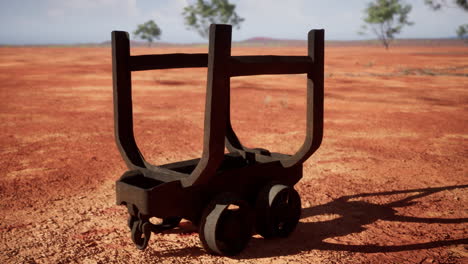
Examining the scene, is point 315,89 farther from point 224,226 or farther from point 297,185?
point 297,185

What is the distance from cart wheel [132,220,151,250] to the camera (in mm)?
3039

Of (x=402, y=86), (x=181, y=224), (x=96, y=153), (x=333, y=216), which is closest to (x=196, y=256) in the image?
(x=181, y=224)

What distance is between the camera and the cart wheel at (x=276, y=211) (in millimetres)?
3524

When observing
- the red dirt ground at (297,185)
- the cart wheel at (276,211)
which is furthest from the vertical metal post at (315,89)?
the red dirt ground at (297,185)

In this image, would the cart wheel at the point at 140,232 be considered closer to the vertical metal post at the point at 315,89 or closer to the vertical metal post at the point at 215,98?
the vertical metal post at the point at 215,98

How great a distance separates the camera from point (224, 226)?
3.22 meters

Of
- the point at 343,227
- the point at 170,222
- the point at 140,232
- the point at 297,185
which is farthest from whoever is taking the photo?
the point at 297,185

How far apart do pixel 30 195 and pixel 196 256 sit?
2398mm

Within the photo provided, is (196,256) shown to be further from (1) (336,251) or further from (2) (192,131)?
(2) (192,131)

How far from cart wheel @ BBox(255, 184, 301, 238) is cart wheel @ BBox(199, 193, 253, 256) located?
212 mm

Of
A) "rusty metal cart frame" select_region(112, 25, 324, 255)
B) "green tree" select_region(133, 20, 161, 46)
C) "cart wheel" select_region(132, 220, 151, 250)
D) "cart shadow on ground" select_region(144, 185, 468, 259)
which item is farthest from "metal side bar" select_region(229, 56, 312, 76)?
"green tree" select_region(133, 20, 161, 46)

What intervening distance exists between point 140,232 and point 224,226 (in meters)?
0.63

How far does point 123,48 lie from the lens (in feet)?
10.9

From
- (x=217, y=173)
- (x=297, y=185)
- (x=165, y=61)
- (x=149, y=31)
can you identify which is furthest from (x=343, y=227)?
(x=149, y=31)
